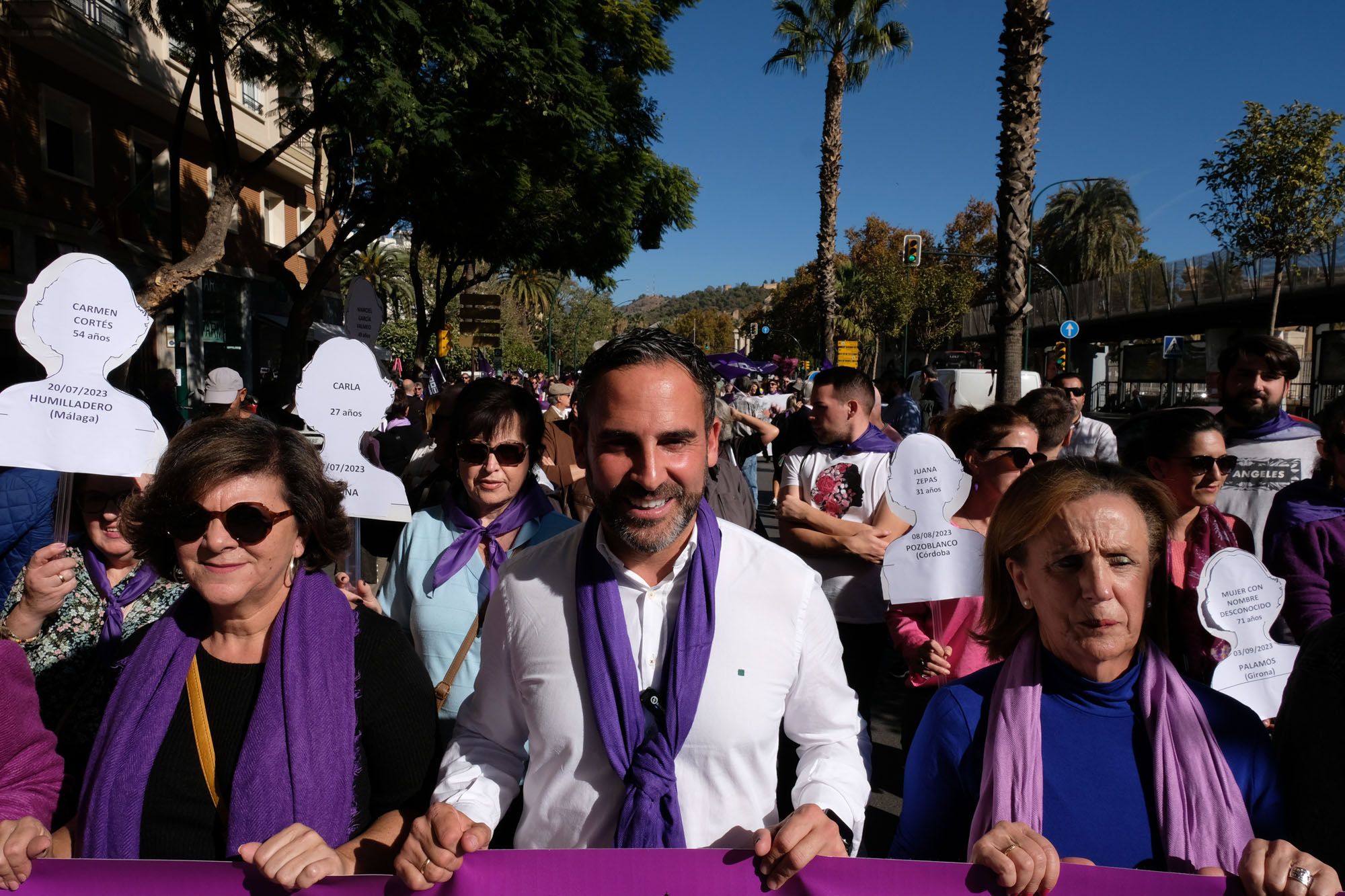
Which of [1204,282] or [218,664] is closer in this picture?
[218,664]

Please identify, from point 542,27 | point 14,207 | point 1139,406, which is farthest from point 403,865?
point 1139,406

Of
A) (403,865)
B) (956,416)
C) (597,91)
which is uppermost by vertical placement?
(597,91)

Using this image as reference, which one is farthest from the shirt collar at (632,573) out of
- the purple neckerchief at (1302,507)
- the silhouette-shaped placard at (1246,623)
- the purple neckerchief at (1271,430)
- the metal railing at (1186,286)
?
the metal railing at (1186,286)

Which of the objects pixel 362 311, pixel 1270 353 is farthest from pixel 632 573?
pixel 362 311

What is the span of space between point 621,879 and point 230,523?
116cm

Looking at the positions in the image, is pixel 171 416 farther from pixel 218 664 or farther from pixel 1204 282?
pixel 1204 282

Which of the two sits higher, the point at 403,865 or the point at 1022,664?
the point at 1022,664

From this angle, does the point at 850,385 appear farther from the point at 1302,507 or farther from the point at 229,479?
the point at 229,479

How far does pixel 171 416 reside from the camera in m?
10.2

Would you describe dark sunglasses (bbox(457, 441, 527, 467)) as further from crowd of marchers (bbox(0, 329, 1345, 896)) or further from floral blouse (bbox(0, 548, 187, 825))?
floral blouse (bbox(0, 548, 187, 825))

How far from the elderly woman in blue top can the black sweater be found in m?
0.60

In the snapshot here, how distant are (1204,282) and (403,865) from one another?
100 ft

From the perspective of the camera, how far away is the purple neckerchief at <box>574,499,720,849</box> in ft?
5.45

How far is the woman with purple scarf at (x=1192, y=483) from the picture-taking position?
2852 mm
